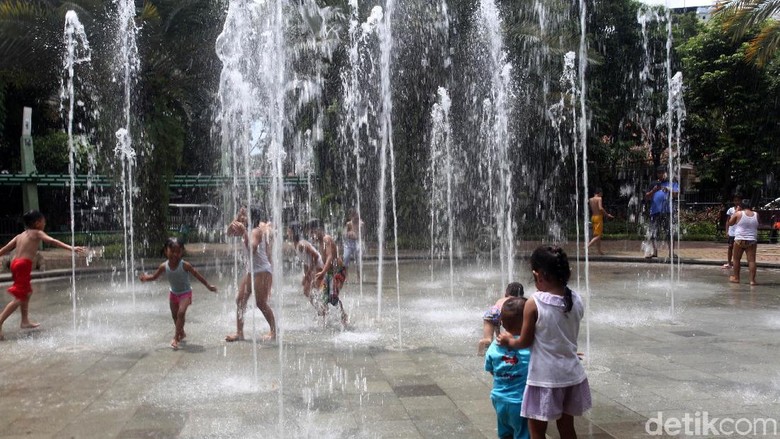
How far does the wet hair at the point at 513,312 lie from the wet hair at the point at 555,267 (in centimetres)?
25

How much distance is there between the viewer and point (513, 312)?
11.2 ft

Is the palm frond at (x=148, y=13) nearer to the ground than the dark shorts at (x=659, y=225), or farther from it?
farther from it

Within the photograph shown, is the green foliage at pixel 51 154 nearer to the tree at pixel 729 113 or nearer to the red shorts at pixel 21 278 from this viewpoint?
the red shorts at pixel 21 278

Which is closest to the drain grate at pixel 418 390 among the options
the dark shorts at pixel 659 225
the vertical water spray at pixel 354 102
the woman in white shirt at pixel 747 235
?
the woman in white shirt at pixel 747 235

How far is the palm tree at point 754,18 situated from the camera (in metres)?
13.8

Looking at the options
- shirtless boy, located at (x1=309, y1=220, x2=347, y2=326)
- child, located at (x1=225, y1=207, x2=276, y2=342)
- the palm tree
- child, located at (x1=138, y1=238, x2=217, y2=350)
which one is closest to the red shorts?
child, located at (x1=138, y1=238, x2=217, y2=350)

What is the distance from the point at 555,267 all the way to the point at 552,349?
15.2 inches

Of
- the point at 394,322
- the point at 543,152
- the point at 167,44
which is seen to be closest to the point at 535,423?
the point at 394,322

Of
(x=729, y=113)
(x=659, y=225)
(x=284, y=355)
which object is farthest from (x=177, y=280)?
(x=729, y=113)

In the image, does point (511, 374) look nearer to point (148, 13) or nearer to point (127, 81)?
point (148, 13)

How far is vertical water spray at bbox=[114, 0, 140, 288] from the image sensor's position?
16.7 m

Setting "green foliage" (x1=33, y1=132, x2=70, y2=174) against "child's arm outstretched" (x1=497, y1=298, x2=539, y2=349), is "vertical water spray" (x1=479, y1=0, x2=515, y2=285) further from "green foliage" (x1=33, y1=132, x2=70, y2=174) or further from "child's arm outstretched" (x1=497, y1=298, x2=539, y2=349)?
"child's arm outstretched" (x1=497, y1=298, x2=539, y2=349)

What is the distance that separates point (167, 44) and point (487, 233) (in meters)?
11.3

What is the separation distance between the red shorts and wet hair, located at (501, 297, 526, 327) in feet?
21.6
